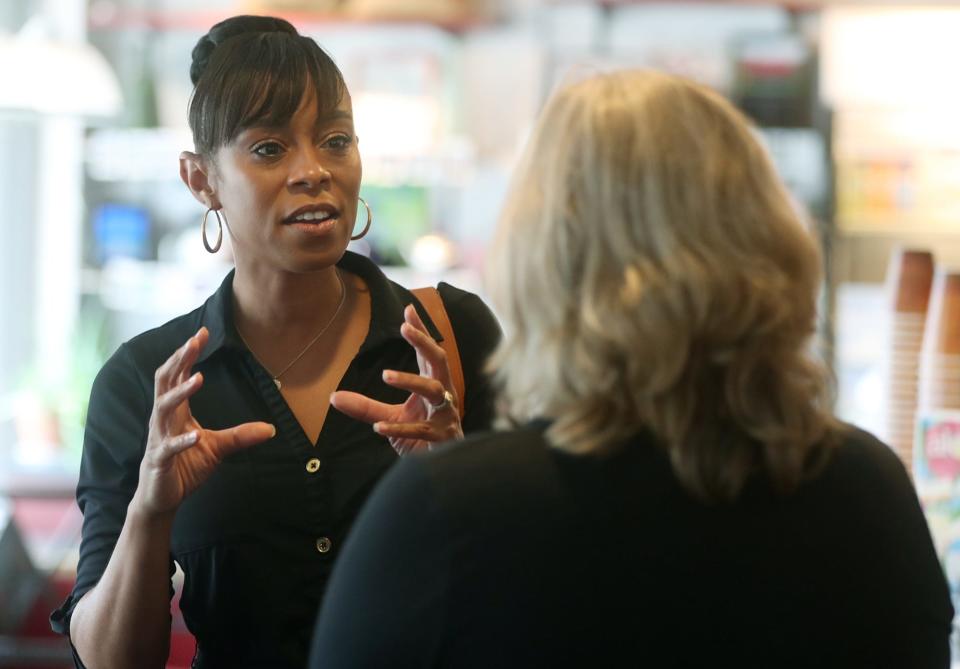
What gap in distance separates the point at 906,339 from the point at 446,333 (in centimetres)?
80

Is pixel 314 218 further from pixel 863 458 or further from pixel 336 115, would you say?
pixel 863 458

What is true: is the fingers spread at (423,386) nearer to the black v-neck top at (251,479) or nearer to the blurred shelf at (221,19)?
the black v-neck top at (251,479)

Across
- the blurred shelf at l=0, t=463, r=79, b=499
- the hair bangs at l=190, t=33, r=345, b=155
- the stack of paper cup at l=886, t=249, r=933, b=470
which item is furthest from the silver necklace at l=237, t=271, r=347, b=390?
the blurred shelf at l=0, t=463, r=79, b=499

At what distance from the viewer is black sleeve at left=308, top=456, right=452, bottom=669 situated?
3.25 ft

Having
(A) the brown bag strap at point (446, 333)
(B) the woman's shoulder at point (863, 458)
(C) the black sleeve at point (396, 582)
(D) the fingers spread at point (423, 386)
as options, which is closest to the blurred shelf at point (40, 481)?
(A) the brown bag strap at point (446, 333)

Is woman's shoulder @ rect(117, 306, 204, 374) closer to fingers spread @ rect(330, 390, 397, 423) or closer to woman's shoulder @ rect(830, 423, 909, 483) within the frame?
fingers spread @ rect(330, 390, 397, 423)

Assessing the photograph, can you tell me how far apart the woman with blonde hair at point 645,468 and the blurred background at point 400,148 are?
7.74 ft

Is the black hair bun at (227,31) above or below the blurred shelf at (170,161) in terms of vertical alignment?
above

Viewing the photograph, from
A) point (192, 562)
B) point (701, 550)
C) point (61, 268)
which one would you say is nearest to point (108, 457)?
point (192, 562)

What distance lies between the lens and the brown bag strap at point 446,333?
1.58 m

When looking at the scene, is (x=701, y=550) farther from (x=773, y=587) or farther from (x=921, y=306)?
(x=921, y=306)

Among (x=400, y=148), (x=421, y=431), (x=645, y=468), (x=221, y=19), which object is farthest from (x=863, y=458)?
(x=221, y=19)

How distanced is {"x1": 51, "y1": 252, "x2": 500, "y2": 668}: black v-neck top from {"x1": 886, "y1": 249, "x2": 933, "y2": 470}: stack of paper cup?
717mm

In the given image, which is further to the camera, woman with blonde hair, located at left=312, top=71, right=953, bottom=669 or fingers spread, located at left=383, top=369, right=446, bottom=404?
fingers spread, located at left=383, top=369, right=446, bottom=404
